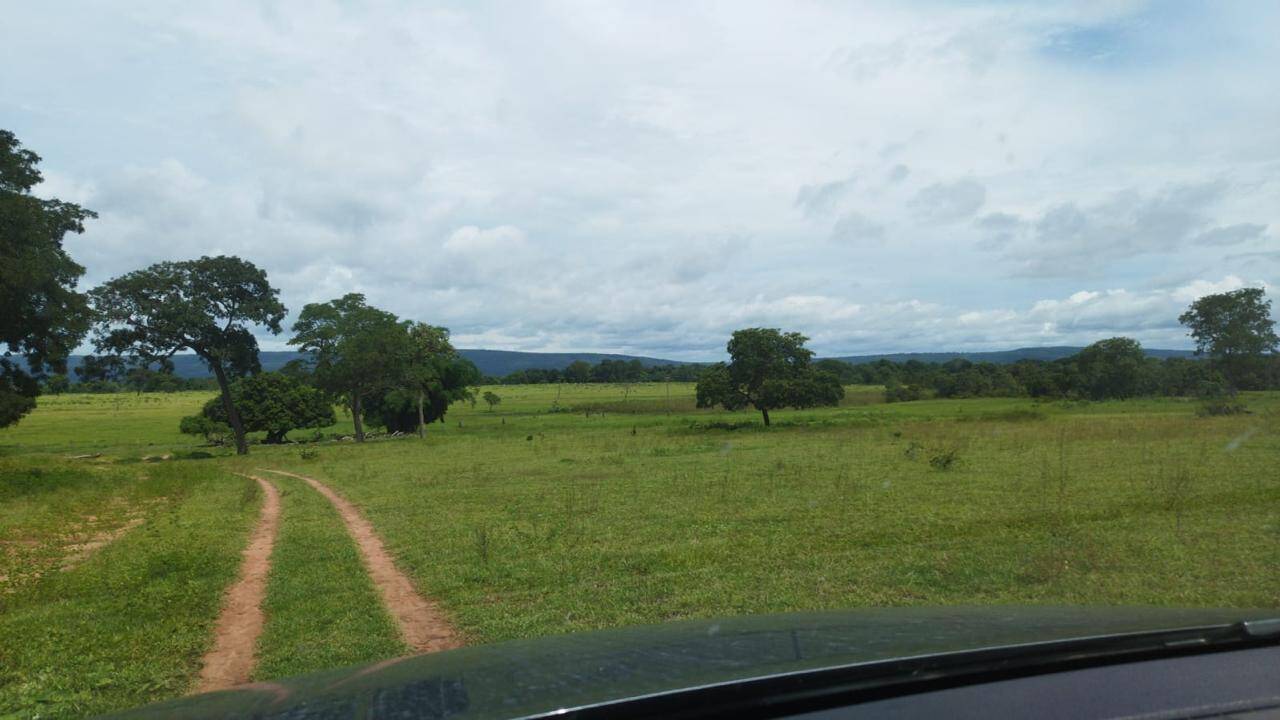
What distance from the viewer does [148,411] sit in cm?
8669

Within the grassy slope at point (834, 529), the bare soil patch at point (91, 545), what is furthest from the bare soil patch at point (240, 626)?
the bare soil patch at point (91, 545)

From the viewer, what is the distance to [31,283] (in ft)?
66.2

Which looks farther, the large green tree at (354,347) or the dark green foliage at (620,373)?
the dark green foliage at (620,373)

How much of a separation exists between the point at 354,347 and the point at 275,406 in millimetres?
13554

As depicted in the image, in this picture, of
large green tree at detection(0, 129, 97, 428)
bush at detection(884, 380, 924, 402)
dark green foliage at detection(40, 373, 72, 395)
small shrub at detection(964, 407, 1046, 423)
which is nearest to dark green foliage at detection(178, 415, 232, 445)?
dark green foliage at detection(40, 373, 72, 395)

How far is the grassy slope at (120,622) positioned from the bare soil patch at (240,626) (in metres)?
0.13

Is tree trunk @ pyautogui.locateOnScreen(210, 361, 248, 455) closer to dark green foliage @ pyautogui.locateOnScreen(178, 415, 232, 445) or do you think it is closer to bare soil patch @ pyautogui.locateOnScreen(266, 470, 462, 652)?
dark green foliage @ pyautogui.locateOnScreen(178, 415, 232, 445)

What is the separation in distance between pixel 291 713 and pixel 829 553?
8.08 meters

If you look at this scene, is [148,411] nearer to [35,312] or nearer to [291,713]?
[35,312]

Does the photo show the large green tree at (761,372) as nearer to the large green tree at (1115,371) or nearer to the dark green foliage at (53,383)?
the large green tree at (1115,371)

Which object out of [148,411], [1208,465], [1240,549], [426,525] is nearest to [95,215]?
[426,525]

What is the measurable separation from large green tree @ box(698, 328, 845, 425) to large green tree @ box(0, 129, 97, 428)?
29.3 metres

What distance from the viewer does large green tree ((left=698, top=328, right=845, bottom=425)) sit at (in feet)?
137

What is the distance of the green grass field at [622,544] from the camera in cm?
704
